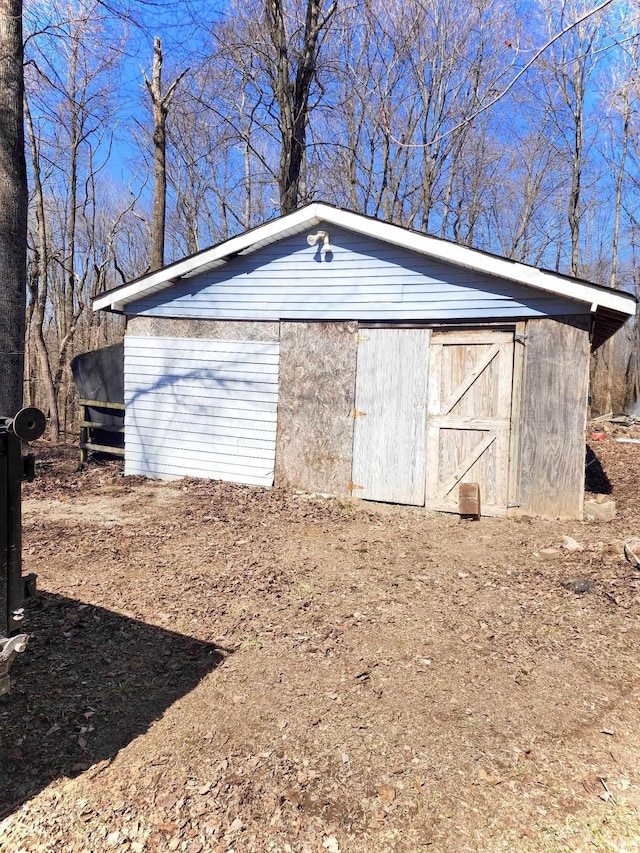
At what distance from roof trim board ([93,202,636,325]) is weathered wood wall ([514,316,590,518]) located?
0.43 meters

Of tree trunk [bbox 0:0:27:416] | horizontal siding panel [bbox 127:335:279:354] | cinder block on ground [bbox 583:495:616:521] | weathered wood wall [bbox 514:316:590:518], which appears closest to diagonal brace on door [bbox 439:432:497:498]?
weathered wood wall [bbox 514:316:590:518]

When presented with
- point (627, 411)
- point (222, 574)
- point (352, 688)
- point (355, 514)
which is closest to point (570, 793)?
point (352, 688)

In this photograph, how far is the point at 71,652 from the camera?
3.46 metres

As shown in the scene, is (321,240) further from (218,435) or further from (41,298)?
(41,298)

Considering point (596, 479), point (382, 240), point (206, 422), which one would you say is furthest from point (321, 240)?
point (596, 479)

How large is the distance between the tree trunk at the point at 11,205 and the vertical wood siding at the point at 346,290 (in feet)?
8.41

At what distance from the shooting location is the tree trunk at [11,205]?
20.1 ft

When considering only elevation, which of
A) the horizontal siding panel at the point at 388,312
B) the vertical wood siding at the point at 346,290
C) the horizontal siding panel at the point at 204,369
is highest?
the vertical wood siding at the point at 346,290

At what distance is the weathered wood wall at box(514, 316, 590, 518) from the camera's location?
21.1ft

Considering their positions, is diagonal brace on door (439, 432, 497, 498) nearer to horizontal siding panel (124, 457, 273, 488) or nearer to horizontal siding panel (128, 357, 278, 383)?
horizontal siding panel (124, 457, 273, 488)

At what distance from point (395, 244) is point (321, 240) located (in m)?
1.08

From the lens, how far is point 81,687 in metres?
3.09

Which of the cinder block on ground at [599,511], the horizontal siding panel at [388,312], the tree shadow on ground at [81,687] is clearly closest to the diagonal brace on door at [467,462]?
the cinder block on ground at [599,511]

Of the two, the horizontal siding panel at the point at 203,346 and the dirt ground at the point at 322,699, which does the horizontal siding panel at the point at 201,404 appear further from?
the dirt ground at the point at 322,699
